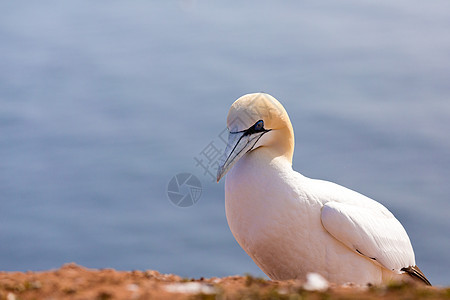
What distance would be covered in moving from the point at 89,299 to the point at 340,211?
3.27 meters

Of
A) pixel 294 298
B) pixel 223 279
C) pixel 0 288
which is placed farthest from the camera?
pixel 223 279

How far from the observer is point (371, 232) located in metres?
7.23

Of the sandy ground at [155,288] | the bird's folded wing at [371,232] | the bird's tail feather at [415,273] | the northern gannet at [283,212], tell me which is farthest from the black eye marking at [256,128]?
the bird's tail feather at [415,273]

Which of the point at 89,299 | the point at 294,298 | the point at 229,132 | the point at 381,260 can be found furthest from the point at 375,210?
the point at 89,299

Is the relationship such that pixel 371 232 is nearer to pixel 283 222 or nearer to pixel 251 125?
pixel 283 222

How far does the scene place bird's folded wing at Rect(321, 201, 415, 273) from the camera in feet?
22.9

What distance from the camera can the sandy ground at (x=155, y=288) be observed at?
4.58 m

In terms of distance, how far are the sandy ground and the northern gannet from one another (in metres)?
1.41

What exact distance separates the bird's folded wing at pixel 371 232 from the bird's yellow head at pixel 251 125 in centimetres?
92

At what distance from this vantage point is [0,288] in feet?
16.8

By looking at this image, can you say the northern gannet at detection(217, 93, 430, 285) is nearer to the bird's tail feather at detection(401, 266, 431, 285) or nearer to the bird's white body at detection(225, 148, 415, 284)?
the bird's white body at detection(225, 148, 415, 284)

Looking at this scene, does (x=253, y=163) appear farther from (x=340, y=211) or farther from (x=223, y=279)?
(x=223, y=279)

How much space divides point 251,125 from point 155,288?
252 centimetres

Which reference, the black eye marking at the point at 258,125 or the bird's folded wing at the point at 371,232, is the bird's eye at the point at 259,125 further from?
the bird's folded wing at the point at 371,232
